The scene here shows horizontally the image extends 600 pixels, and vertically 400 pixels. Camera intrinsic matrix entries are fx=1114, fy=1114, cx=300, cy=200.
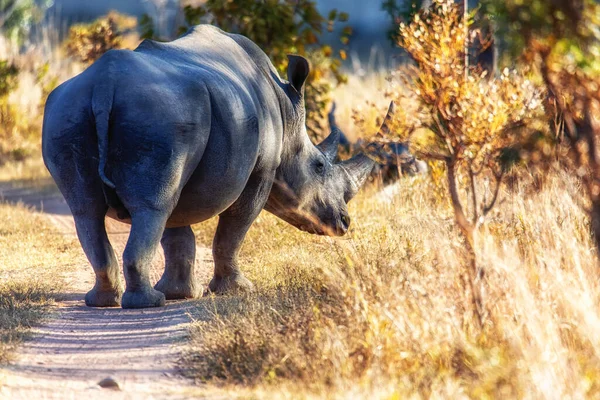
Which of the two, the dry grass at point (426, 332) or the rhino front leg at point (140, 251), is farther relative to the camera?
the rhino front leg at point (140, 251)

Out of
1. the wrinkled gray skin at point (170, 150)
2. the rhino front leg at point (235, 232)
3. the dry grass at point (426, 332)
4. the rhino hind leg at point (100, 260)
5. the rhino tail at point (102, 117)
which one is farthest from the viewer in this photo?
the rhino front leg at point (235, 232)

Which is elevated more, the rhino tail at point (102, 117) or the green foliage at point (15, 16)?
the rhino tail at point (102, 117)

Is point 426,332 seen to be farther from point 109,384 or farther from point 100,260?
point 100,260

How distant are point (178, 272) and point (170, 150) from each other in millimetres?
1371

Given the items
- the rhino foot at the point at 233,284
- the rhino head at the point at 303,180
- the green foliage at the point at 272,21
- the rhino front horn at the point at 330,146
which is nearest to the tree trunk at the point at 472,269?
the rhino foot at the point at 233,284

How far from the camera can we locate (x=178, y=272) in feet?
25.2

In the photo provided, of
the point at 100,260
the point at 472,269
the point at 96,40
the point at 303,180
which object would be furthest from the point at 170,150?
the point at 96,40

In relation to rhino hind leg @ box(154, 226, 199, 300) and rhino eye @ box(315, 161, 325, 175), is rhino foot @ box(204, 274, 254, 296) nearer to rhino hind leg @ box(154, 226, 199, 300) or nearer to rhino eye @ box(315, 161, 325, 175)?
rhino hind leg @ box(154, 226, 199, 300)

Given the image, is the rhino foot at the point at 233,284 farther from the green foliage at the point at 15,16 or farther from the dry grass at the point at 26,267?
the green foliage at the point at 15,16

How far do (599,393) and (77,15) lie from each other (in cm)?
3529

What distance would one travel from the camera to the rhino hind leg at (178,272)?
769 cm

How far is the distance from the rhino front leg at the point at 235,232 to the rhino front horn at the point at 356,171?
1.38 metres

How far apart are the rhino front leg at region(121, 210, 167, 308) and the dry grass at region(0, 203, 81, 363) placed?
1.83 feet

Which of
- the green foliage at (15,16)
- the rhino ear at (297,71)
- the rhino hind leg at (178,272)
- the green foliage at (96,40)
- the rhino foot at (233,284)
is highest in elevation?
the rhino ear at (297,71)
